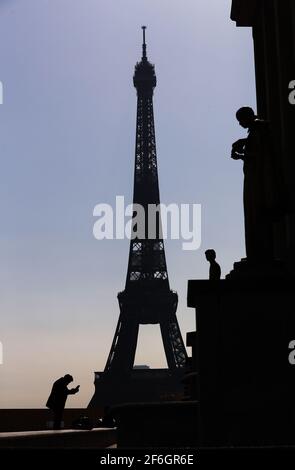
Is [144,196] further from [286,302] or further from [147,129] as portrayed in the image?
[286,302]

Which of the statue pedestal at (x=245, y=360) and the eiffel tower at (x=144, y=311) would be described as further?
the eiffel tower at (x=144, y=311)

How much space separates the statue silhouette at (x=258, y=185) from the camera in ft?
42.9

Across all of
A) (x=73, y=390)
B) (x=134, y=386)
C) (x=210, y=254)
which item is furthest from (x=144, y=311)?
(x=210, y=254)

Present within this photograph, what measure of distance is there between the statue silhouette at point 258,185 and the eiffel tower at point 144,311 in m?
77.5

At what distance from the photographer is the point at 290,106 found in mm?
17016

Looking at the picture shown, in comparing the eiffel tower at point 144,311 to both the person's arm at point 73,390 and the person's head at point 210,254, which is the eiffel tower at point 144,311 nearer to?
the person's arm at point 73,390

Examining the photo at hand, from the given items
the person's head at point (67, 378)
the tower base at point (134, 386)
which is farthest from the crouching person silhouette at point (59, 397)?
the tower base at point (134, 386)

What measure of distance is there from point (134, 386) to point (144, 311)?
34.1ft

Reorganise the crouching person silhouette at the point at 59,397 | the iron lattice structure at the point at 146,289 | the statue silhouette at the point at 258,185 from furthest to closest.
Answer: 1. the iron lattice structure at the point at 146,289
2. the crouching person silhouette at the point at 59,397
3. the statue silhouette at the point at 258,185

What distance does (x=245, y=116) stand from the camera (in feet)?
44.5

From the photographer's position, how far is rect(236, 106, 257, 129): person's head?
13.6 meters
